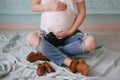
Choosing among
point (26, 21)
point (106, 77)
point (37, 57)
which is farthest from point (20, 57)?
point (26, 21)

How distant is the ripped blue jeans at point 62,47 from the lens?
4.71 ft

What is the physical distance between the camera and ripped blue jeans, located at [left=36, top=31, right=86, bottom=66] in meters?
1.44

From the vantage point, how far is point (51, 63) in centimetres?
144

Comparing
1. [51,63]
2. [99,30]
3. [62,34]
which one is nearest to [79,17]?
[62,34]

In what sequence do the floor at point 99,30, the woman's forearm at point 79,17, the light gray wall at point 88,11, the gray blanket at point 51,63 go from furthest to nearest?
1. the light gray wall at point 88,11
2. the floor at point 99,30
3. the woman's forearm at point 79,17
4. the gray blanket at point 51,63

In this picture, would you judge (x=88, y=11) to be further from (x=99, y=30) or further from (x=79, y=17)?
(x=79, y=17)

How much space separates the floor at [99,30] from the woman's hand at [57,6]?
0.49 m

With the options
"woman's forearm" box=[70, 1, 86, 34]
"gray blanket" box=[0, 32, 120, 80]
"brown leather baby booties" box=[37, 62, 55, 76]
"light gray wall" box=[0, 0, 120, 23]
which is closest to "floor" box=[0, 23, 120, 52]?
"light gray wall" box=[0, 0, 120, 23]

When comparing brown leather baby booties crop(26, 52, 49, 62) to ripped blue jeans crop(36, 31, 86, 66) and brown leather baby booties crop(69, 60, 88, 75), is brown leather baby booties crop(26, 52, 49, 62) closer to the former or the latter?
ripped blue jeans crop(36, 31, 86, 66)

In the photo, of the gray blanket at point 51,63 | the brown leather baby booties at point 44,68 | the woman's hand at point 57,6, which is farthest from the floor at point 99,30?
the brown leather baby booties at point 44,68

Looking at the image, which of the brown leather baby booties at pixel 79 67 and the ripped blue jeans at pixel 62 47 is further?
the ripped blue jeans at pixel 62 47

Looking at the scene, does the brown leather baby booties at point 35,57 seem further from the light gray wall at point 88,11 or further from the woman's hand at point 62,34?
the light gray wall at point 88,11

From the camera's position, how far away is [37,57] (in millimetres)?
1493

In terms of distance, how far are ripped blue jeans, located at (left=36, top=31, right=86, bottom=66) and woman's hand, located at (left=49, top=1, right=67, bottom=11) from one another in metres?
0.16
